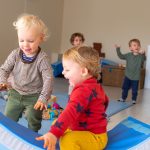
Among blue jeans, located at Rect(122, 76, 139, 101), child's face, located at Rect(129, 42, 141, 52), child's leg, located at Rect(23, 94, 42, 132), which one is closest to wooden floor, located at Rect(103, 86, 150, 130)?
blue jeans, located at Rect(122, 76, 139, 101)

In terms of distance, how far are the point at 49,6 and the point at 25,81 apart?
439 cm

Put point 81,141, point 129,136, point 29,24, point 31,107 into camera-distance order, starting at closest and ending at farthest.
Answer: point 81,141 < point 129,136 < point 29,24 < point 31,107

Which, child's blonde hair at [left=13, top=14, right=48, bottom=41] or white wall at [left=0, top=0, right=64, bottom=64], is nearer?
child's blonde hair at [left=13, top=14, right=48, bottom=41]

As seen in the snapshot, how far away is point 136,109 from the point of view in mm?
3672

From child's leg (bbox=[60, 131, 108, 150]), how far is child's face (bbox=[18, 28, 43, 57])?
580mm

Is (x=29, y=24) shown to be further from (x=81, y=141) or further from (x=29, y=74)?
(x=81, y=141)

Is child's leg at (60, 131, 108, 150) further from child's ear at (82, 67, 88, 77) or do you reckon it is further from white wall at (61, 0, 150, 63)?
white wall at (61, 0, 150, 63)

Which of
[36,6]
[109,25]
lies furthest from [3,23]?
[109,25]

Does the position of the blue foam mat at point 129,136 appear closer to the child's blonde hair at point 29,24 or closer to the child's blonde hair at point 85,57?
the child's blonde hair at point 85,57

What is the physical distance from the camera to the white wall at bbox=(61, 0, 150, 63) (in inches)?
222

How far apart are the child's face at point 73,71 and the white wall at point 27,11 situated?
3.89m

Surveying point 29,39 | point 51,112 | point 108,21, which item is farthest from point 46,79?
point 108,21

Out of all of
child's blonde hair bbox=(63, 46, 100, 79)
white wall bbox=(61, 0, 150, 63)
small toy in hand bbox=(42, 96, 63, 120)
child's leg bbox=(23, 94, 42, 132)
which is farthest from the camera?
white wall bbox=(61, 0, 150, 63)

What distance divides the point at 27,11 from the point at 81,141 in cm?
449
